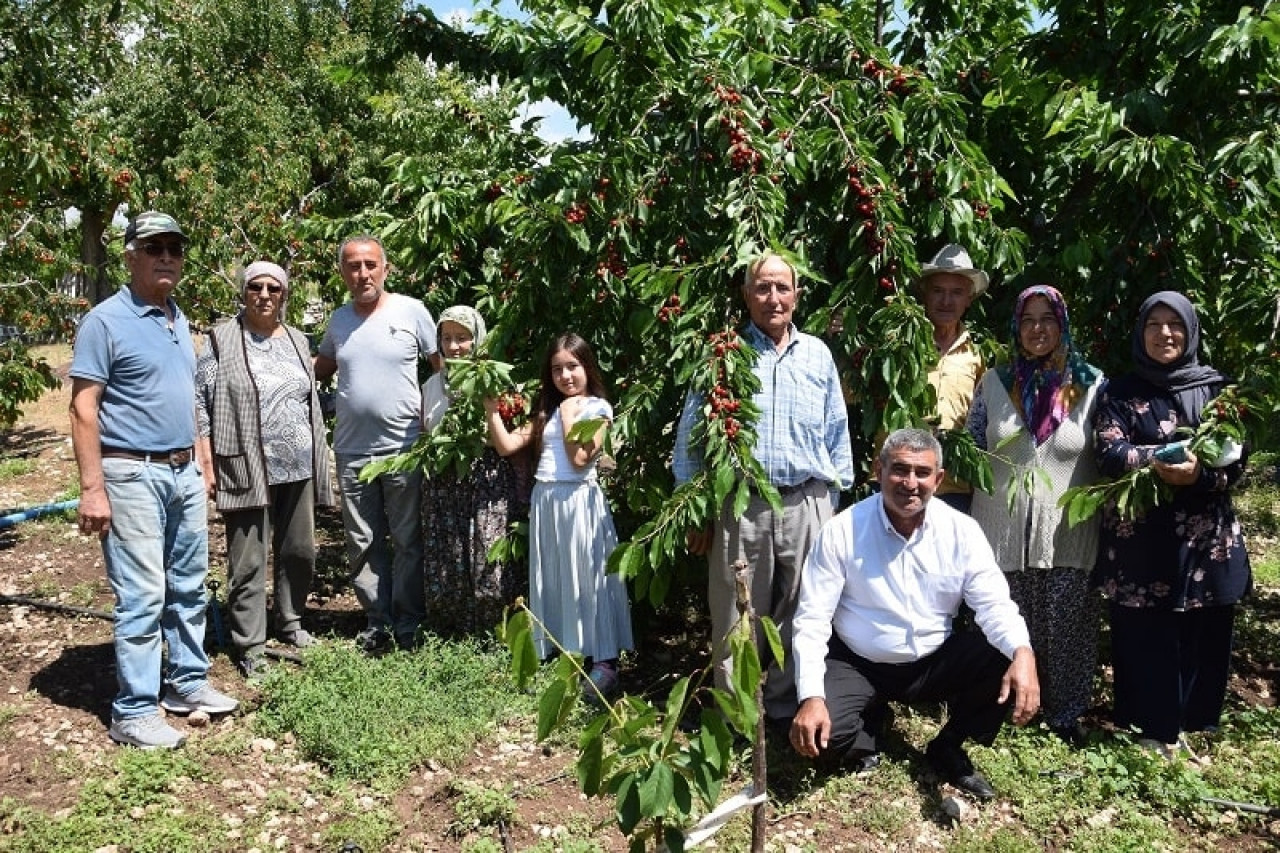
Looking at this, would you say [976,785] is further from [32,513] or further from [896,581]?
[32,513]

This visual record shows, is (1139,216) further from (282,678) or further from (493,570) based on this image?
(282,678)

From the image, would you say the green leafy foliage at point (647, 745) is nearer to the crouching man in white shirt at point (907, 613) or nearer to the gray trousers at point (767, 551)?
the crouching man in white shirt at point (907, 613)

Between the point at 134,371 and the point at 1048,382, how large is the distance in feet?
10.5

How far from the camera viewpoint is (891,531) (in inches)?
134

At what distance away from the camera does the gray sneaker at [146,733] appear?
366cm

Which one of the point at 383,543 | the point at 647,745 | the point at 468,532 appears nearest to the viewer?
the point at 647,745

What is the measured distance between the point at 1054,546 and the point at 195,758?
10.4 ft

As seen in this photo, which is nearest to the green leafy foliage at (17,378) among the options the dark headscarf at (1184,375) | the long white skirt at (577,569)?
the long white skirt at (577,569)

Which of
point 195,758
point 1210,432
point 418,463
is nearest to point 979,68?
point 1210,432

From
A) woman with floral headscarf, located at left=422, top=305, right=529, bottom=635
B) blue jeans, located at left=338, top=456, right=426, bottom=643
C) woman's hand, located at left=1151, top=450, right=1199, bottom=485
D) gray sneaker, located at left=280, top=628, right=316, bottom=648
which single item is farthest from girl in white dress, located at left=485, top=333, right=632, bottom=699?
woman's hand, located at left=1151, top=450, right=1199, bottom=485

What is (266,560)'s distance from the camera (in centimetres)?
452

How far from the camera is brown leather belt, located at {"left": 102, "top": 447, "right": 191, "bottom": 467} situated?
3.59 meters

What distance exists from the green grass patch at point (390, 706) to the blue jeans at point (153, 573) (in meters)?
0.40

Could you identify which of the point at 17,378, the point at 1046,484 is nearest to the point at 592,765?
the point at 1046,484
